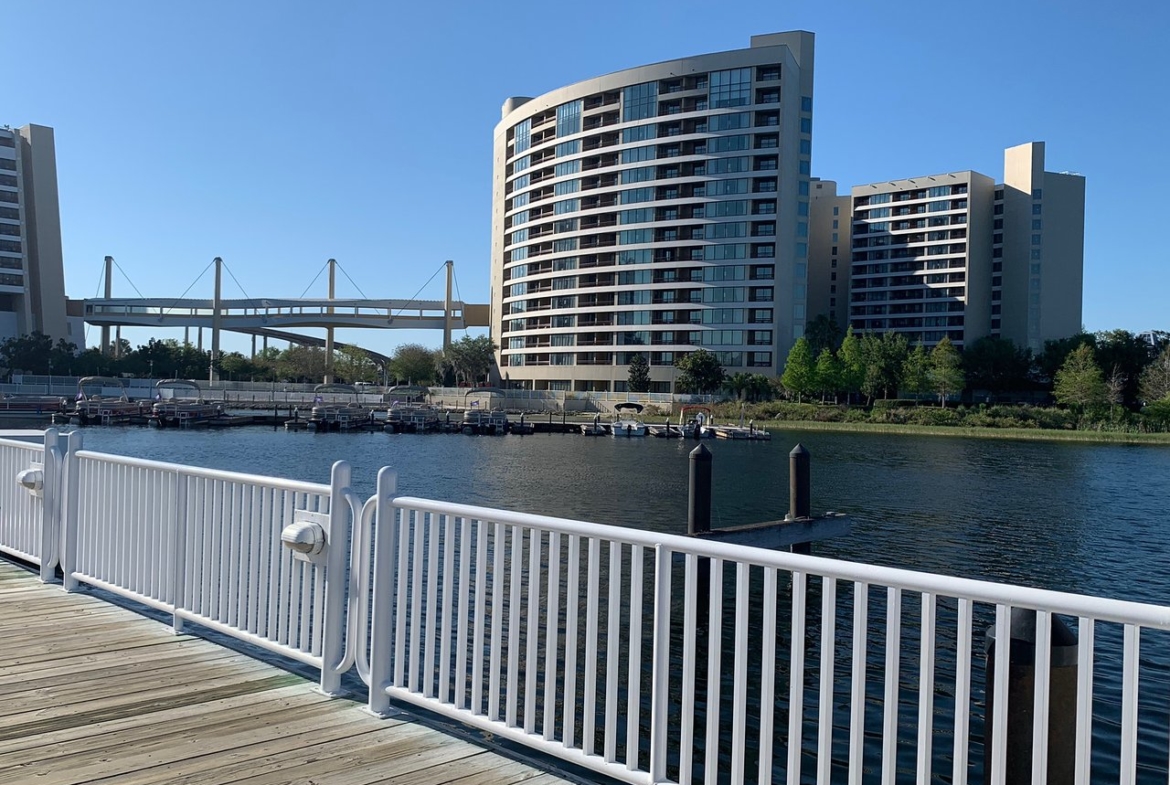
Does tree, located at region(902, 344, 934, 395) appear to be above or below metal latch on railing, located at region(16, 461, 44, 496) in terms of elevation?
above

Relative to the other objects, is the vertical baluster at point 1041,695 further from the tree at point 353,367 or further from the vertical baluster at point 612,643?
the tree at point 353,367

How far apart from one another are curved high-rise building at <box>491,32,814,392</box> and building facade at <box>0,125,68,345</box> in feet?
195

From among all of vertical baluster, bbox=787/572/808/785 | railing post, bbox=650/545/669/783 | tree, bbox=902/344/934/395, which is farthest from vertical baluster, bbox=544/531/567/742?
tree, bbox=902/344/934/395

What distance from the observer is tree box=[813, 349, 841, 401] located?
87062 mm

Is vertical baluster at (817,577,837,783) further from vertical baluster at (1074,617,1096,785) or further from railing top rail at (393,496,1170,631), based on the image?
vertical baluster at (1074,617,1096,785)

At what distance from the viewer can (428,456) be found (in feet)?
151

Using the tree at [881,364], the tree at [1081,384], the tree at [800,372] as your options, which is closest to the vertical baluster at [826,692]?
the tree at [1081,384]

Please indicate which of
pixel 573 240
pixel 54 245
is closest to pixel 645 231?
pixel 573 240

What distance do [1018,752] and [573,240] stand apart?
340 ft

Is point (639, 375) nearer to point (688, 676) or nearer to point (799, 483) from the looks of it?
point (799, 483)

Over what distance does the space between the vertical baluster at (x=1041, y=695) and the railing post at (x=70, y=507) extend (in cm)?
655

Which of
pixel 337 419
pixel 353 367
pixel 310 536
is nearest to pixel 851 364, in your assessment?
pixel 337 419

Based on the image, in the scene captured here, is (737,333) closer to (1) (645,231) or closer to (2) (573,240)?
(1) (645,231)

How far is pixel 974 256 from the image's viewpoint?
124 metres
